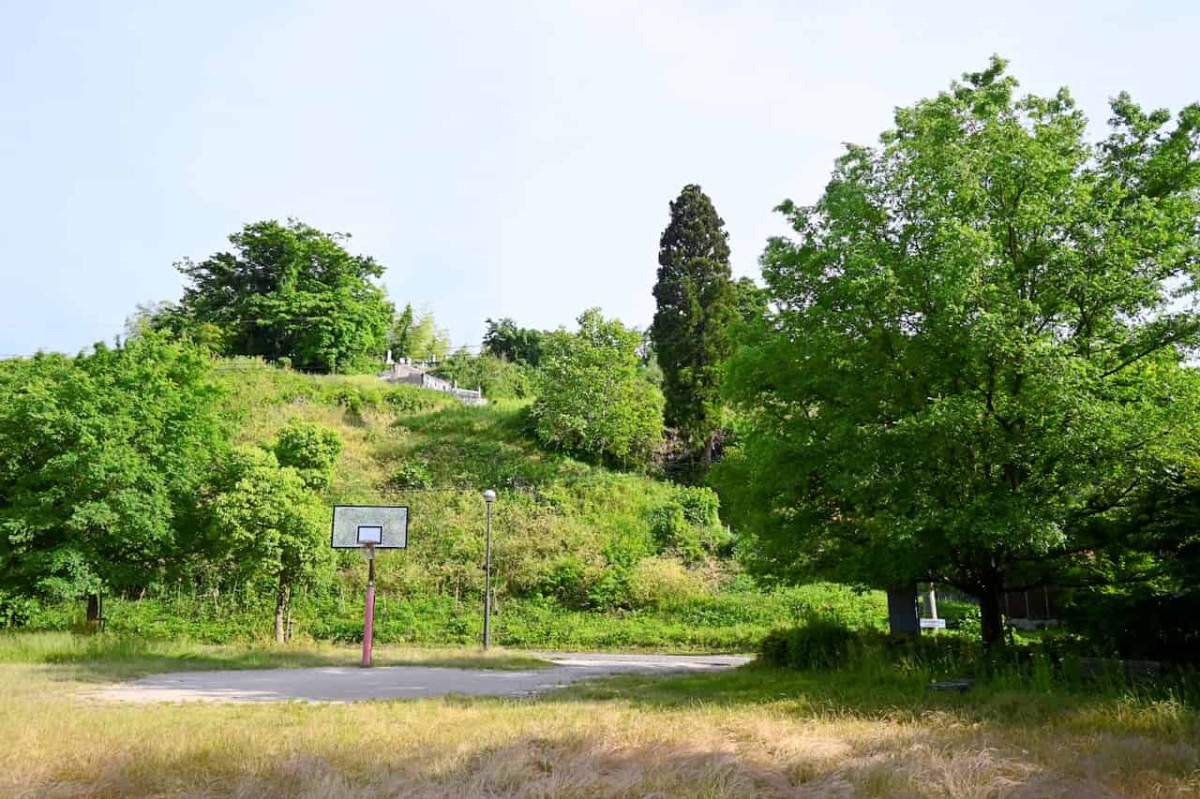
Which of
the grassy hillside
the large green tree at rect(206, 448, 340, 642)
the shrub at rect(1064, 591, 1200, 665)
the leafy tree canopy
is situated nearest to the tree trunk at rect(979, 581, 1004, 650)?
the shrub at rect(1064, 591, 1200, 665)

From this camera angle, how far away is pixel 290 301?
168 ft

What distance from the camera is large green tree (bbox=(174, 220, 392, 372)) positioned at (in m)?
50.9

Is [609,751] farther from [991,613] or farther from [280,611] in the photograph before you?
[280,611]

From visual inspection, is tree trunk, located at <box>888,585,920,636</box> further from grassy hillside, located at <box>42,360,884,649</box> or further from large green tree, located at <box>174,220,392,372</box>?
large green tree, located at <box>174,220,392,372</box>

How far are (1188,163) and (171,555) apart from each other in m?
24.6

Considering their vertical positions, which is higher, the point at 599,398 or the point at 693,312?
the point at 693,312

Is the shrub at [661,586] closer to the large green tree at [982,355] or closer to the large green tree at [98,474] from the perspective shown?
the large green tree at [982,355]

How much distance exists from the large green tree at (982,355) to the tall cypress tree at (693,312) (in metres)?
20.7

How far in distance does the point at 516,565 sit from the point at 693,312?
575 inches

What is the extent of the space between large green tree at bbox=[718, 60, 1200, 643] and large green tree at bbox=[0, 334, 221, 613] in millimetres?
16202

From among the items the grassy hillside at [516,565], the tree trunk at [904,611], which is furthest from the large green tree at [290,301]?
the tree trunk at [904,611]

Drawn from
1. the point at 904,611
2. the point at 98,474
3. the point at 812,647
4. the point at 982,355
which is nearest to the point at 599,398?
the point at 98,474

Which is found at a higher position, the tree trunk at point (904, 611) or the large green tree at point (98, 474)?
the large green tree at point (98, 474)

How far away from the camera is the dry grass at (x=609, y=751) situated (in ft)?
16.3
